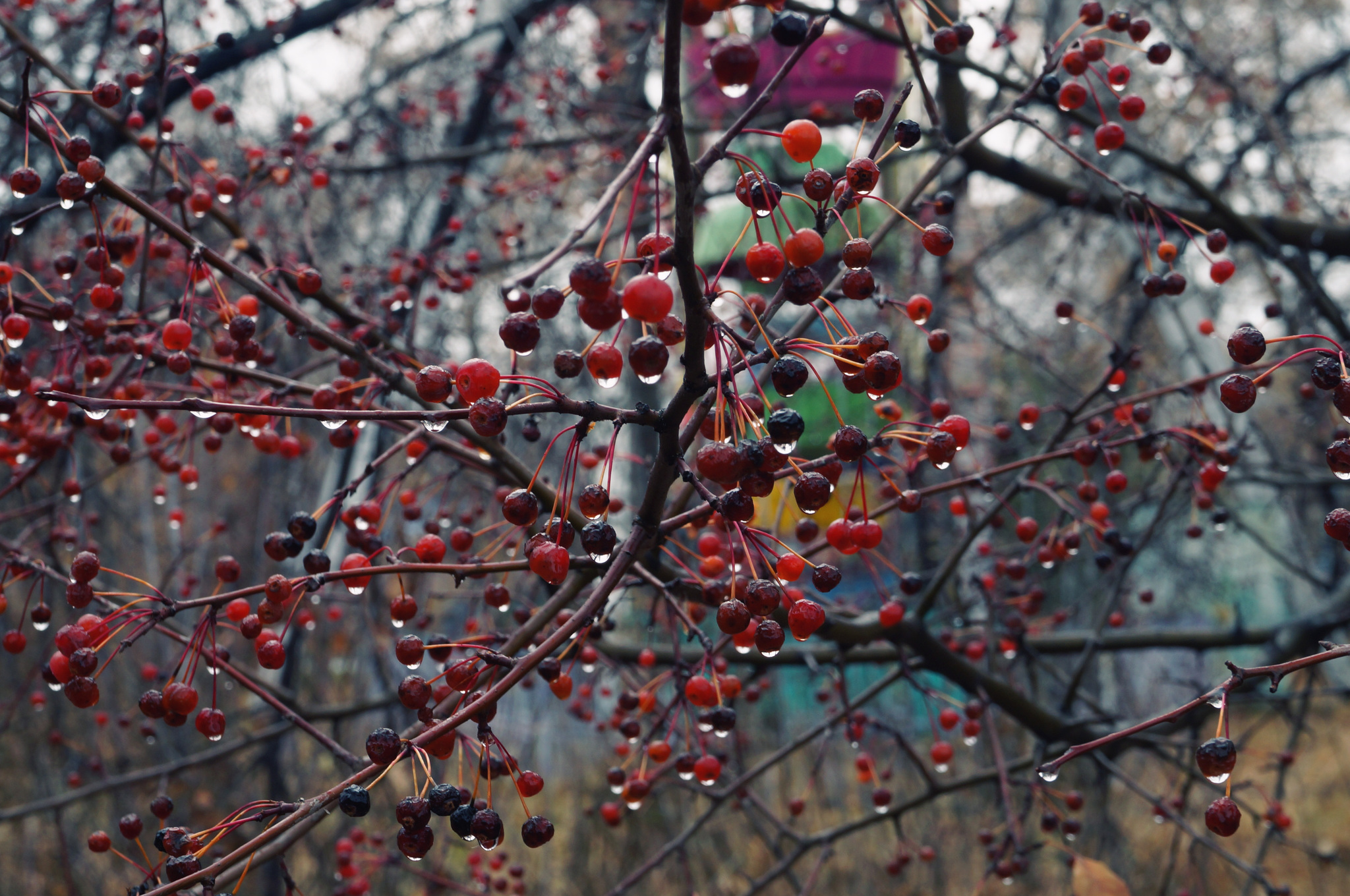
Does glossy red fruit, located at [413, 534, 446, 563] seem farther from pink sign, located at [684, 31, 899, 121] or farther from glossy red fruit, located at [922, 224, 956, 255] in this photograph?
pink sign, located at [684, 31, 899, 121]

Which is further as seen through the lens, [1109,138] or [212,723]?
[1109,138]

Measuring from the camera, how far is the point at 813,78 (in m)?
3.63

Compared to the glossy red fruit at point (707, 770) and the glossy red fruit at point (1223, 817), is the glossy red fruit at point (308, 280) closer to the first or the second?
the glossy red fruit at point (707, 770)

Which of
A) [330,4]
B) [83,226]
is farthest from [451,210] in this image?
[83,226]

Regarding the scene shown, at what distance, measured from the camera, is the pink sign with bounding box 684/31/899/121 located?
360 centimetres

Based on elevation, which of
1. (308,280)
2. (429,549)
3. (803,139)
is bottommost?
(429,549)

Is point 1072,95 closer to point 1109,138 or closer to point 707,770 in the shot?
point 1109,138

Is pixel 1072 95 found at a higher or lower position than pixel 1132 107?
lower

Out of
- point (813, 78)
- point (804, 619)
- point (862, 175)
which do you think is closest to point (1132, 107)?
point (862, 175)

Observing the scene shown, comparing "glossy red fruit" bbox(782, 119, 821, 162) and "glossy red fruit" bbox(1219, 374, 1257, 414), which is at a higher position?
"glossy red fruit" bbox(782, 119, 821, 162)

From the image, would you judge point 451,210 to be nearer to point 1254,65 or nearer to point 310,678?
point 310,678

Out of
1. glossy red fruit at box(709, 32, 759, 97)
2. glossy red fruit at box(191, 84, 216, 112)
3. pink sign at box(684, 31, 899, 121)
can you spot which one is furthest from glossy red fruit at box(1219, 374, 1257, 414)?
pink sign at box(684, 31, 899, 121)

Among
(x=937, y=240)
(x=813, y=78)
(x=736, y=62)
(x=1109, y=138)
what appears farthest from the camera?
(x=813, y=78)

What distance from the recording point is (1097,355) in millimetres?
5113
